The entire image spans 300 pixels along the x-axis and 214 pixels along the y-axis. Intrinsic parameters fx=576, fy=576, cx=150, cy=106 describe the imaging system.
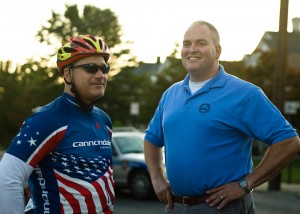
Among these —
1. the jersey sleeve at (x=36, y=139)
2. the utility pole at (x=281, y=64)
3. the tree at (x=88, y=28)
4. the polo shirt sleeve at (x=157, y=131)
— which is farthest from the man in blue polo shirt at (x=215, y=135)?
the tree at (x=88, y=28)

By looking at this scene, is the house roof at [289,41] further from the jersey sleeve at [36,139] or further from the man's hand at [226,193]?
the jersey sleeve at [36,139]

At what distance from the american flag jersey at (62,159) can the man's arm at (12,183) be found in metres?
0.04

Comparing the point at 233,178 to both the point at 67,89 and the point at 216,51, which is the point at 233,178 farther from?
the point at 67,89

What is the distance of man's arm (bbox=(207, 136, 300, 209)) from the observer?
3.49 m

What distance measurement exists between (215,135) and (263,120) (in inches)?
12.3

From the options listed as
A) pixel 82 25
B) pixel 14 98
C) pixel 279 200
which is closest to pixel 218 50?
pixel 279 200

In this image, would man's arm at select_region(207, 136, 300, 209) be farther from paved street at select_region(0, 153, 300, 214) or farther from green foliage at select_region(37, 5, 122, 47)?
green foliage at select_region(37, 5, 122, 47)

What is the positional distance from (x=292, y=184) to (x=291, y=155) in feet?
48.0

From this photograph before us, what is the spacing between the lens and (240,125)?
358 cm

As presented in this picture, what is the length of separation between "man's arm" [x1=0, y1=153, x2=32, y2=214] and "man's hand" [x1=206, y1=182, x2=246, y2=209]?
4.03 feet

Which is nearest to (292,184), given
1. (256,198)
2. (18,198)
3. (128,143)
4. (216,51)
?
(256,198)

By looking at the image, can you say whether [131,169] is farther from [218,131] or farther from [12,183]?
[12,183]

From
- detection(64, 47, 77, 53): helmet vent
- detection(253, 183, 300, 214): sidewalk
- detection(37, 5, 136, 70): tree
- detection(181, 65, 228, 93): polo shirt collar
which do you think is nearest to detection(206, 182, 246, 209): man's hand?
detection(181, 65, 228, 93): polo shirt collar

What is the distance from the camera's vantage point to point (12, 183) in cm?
297
